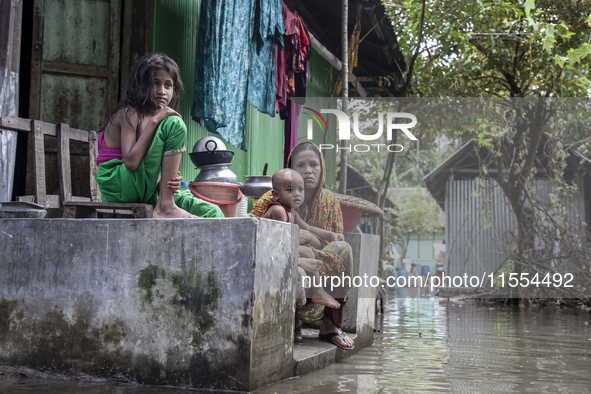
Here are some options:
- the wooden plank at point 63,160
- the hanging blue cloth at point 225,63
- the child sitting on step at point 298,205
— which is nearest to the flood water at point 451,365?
the child sitting on step at point 298,205

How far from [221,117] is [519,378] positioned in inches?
113

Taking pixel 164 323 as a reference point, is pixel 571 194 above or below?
above

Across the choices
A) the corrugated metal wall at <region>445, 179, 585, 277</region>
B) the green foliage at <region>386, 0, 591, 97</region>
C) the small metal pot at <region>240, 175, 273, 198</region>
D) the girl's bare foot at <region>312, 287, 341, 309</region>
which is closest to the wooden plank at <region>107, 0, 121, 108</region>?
the small metal pot at <region>240, 175, 273, 198</region>

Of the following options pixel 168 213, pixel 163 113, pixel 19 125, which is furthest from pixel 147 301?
pixel 19 125

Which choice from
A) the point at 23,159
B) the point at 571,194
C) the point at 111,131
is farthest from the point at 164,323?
the point at 571,194

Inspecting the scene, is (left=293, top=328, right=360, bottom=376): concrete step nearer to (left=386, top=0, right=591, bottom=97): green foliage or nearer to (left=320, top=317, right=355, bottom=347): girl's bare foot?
(left=320, top=317, right=355, bottom=347): girl's bare foot

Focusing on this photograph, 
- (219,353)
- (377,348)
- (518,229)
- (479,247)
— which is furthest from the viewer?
(518,229)

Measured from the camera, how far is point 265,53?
218 inches

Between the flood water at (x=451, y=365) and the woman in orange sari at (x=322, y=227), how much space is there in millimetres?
249

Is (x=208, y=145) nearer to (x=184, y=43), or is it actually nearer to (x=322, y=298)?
(x=184, y=43)

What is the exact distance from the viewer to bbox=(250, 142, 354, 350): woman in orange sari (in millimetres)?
3346

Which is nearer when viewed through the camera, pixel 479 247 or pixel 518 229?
pixel 479 247

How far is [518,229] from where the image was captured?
667 centimetres

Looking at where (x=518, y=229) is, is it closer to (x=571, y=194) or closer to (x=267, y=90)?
(x=571, y=194)
